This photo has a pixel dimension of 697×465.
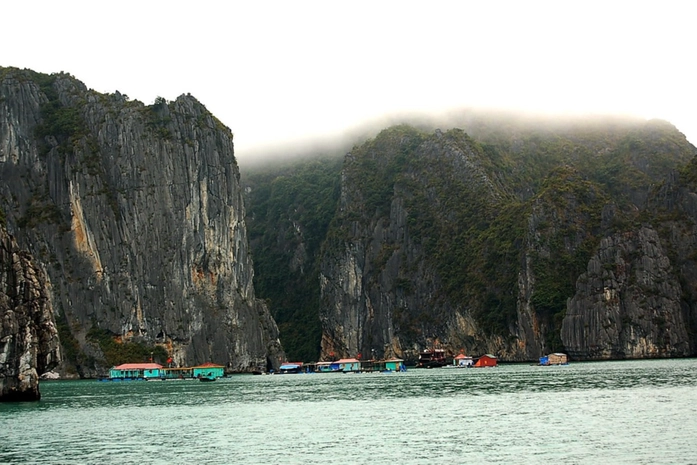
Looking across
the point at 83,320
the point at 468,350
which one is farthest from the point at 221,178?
the point at 468,350

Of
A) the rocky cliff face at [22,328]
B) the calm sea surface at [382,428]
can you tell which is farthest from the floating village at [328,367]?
the calm sea surface at [382,428]

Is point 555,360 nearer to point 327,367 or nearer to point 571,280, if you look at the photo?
point 571,280

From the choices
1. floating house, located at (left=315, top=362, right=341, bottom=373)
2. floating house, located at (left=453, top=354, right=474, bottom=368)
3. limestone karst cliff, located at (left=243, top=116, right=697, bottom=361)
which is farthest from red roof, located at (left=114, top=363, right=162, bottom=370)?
limestone karst cliff, located at (left=243, top=116, right=697, bottom=361)

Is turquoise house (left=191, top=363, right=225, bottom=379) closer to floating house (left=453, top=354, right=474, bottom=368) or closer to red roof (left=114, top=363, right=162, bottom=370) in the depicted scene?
red roof (left=114, top=363, right=162, bottom=370)

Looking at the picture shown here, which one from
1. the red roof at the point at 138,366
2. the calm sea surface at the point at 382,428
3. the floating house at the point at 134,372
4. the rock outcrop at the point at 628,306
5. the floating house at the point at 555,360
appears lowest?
the calm sea surface at the point at 382,428

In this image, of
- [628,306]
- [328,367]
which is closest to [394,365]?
[328,367]

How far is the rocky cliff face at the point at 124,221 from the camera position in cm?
15075

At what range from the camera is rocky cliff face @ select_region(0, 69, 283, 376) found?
5935 inches

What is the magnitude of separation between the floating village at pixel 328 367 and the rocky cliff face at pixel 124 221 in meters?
6.14

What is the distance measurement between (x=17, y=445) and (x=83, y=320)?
108 metres

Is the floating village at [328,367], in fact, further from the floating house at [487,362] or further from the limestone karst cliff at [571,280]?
the limestone karst cliff at [571,280]

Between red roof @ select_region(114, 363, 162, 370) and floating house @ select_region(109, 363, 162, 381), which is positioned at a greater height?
red roof @ select_region(114, 363, 162, 370)

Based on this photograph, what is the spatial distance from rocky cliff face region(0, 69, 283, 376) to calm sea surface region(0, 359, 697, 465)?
2958 inches

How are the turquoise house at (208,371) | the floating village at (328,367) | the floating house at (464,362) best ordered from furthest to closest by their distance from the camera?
1. the floating house at (464,362)
2. the floating village at (328,367)
3. the turquoise house at (208,371)
